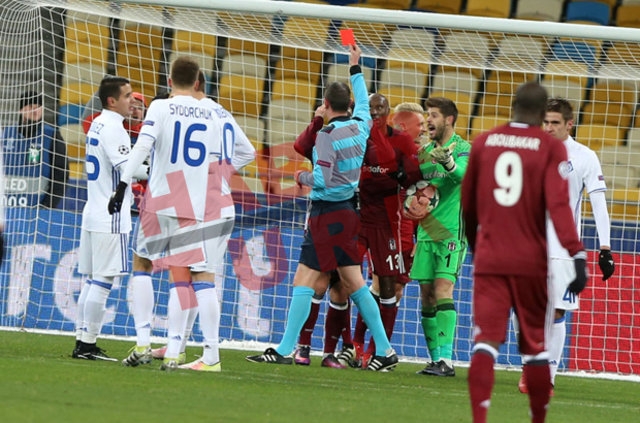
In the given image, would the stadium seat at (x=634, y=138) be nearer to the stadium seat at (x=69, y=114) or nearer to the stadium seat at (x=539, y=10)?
the stadium seat at (x=539, y=10)

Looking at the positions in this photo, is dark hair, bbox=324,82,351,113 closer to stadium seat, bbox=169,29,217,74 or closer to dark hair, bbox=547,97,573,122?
dark hair, bbox=547,97,573,122

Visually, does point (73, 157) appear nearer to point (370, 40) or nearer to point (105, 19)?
point (105, 19)

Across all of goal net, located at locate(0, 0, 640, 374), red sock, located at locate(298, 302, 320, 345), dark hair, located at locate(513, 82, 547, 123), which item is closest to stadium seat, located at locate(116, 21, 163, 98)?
goal net, located at locate(0, 0, 640, 374)

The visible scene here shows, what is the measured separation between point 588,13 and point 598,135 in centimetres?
364

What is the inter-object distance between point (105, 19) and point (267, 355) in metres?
5.15

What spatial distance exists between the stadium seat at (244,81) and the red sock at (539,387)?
8.16 metres

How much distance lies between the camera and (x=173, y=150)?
27.5 ft

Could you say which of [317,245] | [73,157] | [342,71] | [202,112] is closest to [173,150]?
[202,112]

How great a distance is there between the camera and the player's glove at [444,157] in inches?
387

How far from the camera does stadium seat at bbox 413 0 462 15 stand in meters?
17.4

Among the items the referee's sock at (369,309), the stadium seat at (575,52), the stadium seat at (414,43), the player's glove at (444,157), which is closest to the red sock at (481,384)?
the referee's sock at (369,309)

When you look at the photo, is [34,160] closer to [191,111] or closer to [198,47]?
[198,47]

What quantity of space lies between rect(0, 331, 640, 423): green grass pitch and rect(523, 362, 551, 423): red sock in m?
0.81

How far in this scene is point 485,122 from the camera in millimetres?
14375
